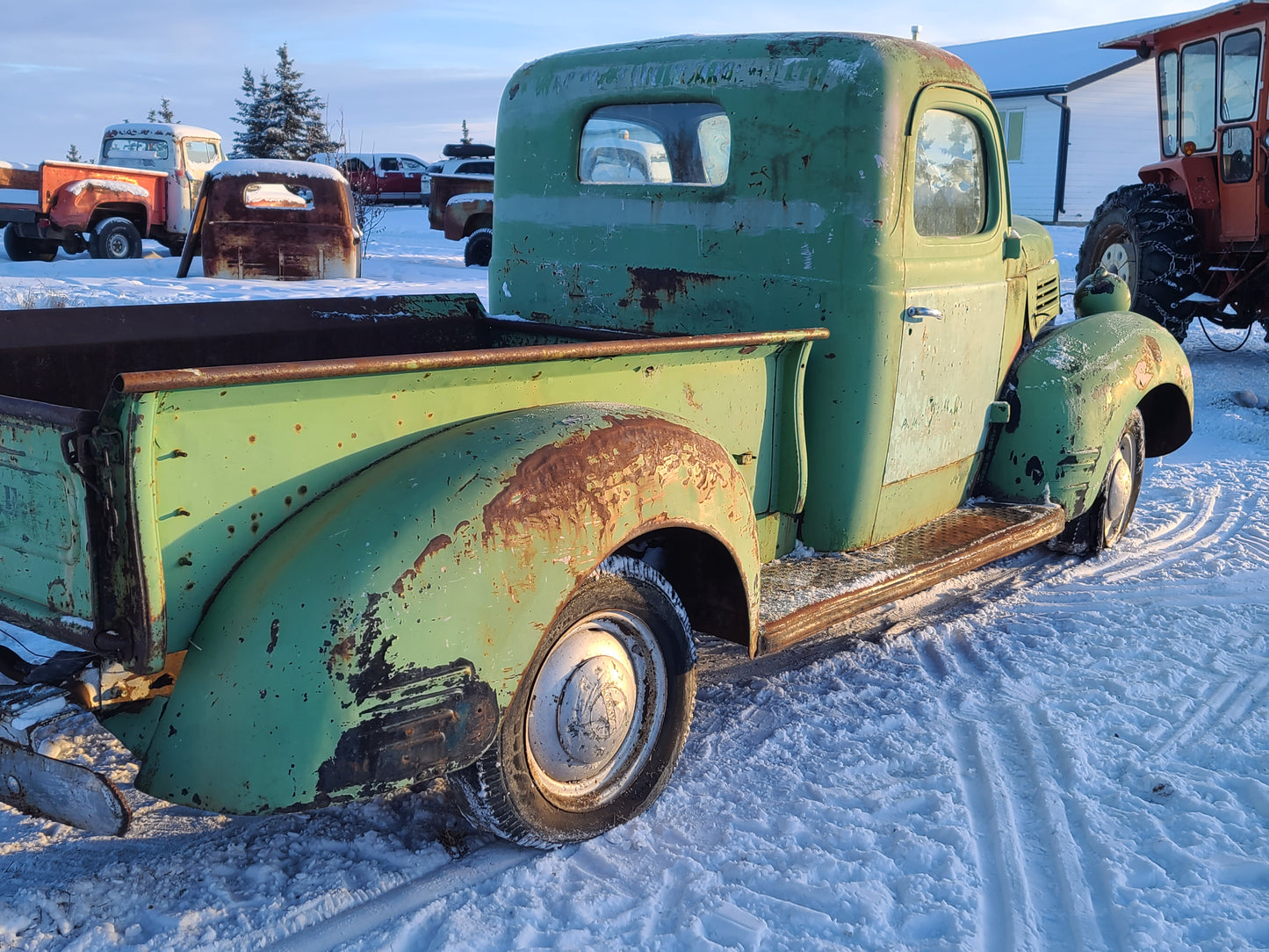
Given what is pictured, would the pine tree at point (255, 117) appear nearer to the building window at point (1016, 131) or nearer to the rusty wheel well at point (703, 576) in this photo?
the building window at point (1016, 131)

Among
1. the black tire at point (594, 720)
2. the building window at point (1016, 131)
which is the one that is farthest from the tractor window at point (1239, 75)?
the building window at point (1016, 131)

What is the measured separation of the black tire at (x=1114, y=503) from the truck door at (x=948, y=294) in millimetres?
937

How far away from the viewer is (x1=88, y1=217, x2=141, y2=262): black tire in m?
14.6

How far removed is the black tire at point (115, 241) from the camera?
576 inches

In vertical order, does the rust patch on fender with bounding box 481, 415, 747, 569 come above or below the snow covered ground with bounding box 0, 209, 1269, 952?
above

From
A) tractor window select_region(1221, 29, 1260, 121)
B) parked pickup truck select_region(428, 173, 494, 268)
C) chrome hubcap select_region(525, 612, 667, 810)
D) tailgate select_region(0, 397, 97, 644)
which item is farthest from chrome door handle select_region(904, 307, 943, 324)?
parked pickup truck select_region(428, 173, 494, 268)

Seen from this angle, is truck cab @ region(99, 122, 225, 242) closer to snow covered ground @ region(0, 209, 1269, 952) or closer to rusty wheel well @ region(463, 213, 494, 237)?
rusty wheel well @ region(463, 213, 494, 237)

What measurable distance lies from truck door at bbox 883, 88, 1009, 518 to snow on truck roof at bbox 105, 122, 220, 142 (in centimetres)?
1538

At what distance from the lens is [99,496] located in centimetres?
192

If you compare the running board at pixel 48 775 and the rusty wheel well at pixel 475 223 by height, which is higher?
the rusty wheel well at pixel 475 223

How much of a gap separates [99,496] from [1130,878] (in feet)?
7.80

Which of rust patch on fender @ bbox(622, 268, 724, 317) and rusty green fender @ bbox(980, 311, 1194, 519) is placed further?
rusty green fender @ bbox(980, 311, 1194, 519)

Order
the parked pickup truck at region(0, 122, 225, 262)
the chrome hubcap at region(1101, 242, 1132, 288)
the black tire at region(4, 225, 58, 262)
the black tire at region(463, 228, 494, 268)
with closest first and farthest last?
the chrome hubcap at region(1101, 242, 1132, 288) < the parked pickup truck at region(0, 122, 225, 262) < the black tire at region(4, 225, 58, 262) < the black tire at region(463, 228, 494, 268)

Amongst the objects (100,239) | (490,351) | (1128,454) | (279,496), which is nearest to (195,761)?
(279,496)
